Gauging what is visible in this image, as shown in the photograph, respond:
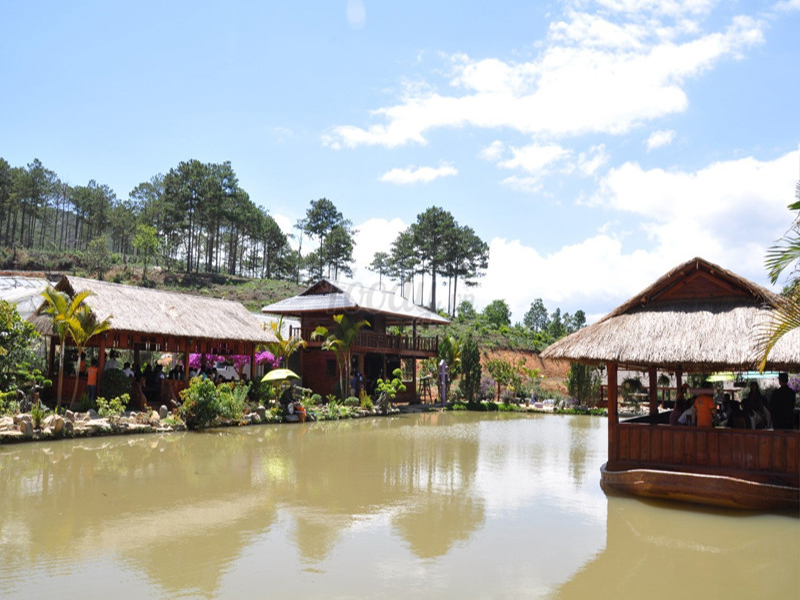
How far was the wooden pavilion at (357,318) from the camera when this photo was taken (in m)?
28.0

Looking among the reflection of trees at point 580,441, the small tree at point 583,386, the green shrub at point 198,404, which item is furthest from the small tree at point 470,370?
the green shrub at point 198,404

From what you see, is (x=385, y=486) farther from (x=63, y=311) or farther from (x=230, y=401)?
(x=63, y=311)

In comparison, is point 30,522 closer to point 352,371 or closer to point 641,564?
point 641,564

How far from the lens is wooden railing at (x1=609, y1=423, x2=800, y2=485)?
9.42 meters

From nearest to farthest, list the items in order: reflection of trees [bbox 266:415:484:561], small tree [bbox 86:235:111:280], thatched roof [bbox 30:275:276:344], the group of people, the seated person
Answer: reflection of trees [bbox 266:415:484:561], the group of people, the seated person, thatched roof [bbox 30:275:276:344], small tree [bbox 86:235:111:280]

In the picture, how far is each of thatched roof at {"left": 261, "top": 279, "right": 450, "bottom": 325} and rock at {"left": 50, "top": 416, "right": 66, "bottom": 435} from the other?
13561 millimetres

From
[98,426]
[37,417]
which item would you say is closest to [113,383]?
[98,426]

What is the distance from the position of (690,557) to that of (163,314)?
17.3 m

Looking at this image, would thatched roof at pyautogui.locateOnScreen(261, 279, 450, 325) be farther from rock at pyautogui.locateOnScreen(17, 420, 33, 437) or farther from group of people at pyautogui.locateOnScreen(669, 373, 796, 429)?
group of people at pyautogui.locateOnScreen(669, 373, 796, 429)

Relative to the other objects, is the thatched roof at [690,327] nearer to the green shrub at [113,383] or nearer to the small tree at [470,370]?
the green shrub at [113,383]

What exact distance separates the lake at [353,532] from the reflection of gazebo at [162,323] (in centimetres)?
524

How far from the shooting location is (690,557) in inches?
287

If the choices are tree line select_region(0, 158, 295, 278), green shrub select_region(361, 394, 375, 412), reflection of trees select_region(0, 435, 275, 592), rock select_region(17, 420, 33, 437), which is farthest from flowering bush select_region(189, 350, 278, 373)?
tree line select_region(0, 158, 295, 278)

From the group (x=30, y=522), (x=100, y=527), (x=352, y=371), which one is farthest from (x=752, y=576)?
(x=352, y=371)
